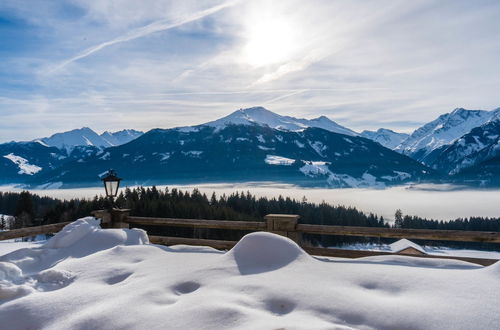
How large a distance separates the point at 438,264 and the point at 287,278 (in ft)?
7.94

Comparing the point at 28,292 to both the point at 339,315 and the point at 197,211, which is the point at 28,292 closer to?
the point at 339,315

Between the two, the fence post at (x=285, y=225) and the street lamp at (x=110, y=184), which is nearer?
the fence post at (x=285, y=225)

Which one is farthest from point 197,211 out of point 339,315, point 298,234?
point 339,315

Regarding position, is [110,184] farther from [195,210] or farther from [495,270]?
[195,210]

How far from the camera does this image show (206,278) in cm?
460

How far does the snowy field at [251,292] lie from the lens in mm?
3432

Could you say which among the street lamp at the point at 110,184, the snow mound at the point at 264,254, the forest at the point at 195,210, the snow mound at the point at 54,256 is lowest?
the forest at the point at 195,210

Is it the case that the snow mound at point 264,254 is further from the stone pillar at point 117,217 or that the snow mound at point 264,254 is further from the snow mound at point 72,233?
the stone pillar at point 117,217

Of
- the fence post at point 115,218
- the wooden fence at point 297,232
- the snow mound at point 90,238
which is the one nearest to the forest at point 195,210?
the fence post at point 115,218

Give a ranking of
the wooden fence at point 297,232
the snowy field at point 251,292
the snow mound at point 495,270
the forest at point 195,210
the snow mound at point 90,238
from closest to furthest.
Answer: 1. the snowy field at point 251,292
2. the snow mound at point 495,270
3. the wooden fence at point 297,232
4. the snow mound at point 90,238
5. the forest at point 195,210

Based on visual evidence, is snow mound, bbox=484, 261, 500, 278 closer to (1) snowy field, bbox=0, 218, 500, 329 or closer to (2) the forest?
(1) snowy field, bbox=0, 218, 500, 329

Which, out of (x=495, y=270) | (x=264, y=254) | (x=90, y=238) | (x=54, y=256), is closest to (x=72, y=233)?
(x=90, y=238)

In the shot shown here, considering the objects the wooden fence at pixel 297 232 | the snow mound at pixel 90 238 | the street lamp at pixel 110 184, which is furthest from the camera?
the street lamp at pixel 110 184

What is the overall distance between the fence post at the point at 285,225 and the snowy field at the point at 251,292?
1662 millimetres
